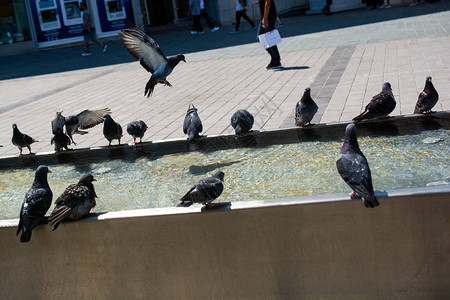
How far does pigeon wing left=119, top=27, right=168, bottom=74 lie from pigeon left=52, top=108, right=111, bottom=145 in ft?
3.80

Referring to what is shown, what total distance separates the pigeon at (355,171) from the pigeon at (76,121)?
387 cm

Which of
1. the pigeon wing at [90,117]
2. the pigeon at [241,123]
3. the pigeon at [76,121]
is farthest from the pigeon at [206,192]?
the pigeon wing at [90,117]

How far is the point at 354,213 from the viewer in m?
3.48

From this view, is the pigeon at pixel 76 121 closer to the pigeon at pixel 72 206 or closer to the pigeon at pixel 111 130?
the pigeon at pixel 111 130

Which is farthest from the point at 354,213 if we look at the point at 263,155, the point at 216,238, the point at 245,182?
the point at 263,155

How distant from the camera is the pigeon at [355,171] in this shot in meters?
3.39

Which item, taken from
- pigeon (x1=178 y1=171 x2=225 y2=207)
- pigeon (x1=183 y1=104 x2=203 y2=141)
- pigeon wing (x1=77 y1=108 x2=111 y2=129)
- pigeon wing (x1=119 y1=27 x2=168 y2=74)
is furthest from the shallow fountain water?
pigeon wing (x1=119 y1=27 x2=168 y2=74)

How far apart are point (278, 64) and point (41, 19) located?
15635 millimetres

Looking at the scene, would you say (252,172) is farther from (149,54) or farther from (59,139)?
(59,139)

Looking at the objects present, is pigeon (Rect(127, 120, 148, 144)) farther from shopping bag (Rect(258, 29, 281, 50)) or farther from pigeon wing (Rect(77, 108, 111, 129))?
shopping bag (Rect(258, 29, 281, 50))

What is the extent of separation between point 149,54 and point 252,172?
83.0 inches

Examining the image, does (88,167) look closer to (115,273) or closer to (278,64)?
(115,273)

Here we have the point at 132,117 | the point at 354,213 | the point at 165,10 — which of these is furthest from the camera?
the point at 165,10

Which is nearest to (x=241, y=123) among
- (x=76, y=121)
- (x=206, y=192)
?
(x=206, y=192)
